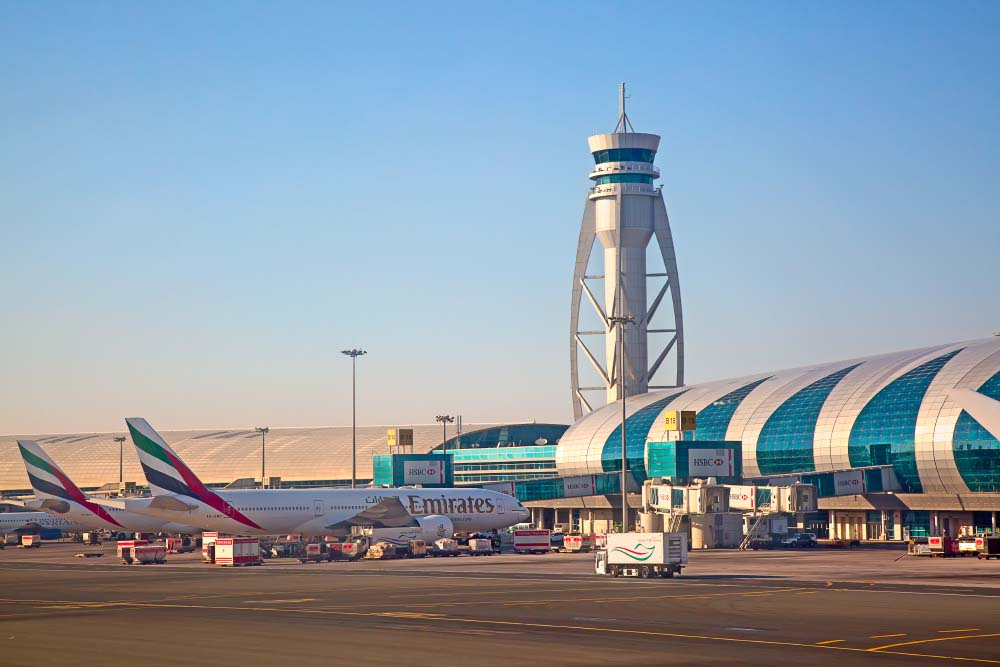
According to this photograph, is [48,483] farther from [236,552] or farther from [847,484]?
[847,484]

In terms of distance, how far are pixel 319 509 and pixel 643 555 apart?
4006 centimetres

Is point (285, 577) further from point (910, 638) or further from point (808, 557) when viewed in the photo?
point (910, 638)

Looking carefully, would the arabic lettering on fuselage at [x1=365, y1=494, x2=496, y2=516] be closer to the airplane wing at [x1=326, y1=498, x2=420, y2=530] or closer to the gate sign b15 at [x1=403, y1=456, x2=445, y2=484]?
the airplane wing at [x1=326, y1=498, x2=420, y2=530]

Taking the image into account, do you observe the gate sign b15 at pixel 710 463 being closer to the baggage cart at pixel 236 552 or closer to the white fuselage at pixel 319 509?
the white fuselage at pixel 319 509

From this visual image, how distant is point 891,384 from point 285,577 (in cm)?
7096

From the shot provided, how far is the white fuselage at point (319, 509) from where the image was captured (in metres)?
88.1

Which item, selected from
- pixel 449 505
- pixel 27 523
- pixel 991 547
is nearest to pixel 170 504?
pixel 449 505

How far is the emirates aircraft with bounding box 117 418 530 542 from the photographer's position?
8812cm

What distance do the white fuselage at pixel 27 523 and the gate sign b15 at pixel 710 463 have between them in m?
54.5

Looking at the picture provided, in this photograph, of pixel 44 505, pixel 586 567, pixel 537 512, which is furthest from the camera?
pixel 537 512

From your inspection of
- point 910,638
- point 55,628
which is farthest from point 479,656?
point 55,628

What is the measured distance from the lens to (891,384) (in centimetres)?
11744

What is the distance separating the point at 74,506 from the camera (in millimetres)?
97125

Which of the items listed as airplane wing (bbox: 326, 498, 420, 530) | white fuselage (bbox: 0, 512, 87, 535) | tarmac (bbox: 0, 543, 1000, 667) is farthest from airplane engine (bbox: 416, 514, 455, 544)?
white fuselage (bbox: 0, 512, 87, 535)
